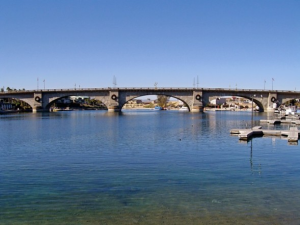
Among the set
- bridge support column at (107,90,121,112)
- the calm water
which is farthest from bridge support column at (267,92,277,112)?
the calm water

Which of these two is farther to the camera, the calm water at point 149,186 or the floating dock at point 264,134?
the floating dock at point 264,134

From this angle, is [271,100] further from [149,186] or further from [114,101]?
[149,186]

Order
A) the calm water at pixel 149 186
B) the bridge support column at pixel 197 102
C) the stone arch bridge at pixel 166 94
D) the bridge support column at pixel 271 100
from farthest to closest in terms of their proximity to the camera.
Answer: the bridge support column at pixel 271 100 → the bridge support column at pixel 197 102 → the stone arch bridge at pixel 166 94 → the calm water at pixel 149 186

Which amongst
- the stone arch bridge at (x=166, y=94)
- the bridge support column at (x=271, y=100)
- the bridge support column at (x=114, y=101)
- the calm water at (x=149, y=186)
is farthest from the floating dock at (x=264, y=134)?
the bridge support column at (x=271, y=100)

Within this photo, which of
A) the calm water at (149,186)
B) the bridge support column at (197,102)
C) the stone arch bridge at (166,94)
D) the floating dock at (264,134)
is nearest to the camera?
the calm water at (149,186)

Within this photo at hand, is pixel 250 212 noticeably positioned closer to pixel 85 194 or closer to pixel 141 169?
pixel 85 194

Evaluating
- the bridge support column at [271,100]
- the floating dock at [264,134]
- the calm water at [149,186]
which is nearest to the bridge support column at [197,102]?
the bridge support column at [271,100]

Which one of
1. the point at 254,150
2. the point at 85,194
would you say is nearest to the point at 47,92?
the point at 254,150

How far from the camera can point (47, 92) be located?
108m

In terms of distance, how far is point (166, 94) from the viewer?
350 feet

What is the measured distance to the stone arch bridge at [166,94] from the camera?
346ft

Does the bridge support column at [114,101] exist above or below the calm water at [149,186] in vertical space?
above

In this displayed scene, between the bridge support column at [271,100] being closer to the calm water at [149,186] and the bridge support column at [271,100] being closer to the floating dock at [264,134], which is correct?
the floating dock at [264,134]

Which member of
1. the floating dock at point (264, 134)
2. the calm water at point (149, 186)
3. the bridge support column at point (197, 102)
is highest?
the bridge support column at point (197, 102)
